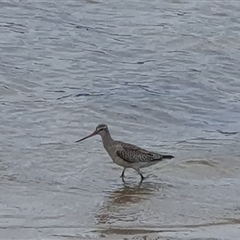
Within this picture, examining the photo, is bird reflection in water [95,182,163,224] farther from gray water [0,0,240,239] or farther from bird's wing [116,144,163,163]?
bird's wing [116,144,163,163]

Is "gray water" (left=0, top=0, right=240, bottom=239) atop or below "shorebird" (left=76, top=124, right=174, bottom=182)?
below

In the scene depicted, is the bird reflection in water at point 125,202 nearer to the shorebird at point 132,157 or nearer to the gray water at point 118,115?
the gray water at point 118,115

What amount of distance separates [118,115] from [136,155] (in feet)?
9.63

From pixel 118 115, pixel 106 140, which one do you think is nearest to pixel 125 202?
pixel 106 140

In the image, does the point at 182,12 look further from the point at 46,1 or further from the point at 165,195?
the point at 165,195

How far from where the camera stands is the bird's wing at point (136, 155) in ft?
32.4

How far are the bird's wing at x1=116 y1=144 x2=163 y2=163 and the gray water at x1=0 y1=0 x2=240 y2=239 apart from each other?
237 mm

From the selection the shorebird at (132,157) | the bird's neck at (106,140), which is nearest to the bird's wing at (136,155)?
the shorebird at (132,157)

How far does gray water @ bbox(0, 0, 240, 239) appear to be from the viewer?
8555 mm

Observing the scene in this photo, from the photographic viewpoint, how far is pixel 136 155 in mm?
9930

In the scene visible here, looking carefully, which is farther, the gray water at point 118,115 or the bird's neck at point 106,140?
the bird's neck at point 106,140

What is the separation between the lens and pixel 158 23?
18.6 m

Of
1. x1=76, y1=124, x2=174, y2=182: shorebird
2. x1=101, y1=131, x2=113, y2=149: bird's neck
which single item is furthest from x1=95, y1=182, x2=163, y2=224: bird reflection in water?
x1=101, y1=131, x2=113, y2=149: bird's neck

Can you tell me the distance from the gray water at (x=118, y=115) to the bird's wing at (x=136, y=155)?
24 centimetres
